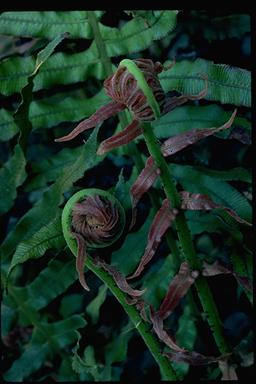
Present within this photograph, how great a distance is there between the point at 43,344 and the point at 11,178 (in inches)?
13.2

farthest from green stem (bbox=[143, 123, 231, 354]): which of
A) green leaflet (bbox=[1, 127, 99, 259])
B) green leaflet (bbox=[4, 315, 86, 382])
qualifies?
green leaflet (bbox=[4, 315, 86, 382])

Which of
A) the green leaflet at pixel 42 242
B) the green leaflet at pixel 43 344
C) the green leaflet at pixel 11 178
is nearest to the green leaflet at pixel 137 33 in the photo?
the green leaflet at pixel 11 178

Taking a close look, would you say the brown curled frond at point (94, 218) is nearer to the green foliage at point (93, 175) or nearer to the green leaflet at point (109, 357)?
the green foliage at point (93, 175)

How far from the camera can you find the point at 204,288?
2.18 feet

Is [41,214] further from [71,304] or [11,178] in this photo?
[71,304]

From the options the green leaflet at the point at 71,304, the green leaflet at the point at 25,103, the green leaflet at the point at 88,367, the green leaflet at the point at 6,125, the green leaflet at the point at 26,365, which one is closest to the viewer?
the green leaflet at the point at 25,103

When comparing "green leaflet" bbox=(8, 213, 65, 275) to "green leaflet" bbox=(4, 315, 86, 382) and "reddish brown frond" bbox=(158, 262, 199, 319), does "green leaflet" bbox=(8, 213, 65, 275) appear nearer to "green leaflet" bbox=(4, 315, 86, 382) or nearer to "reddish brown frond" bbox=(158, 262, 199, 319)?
"reddish brown frond" bbox=(158, 262, 199, 319)

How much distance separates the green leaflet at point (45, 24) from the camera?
2.92 feet

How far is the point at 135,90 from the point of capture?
58 centimetres

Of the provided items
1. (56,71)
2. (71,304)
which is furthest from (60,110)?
(71,304)

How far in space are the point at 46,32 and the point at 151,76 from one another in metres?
0.36

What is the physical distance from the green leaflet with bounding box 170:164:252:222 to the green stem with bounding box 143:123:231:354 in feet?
0.62

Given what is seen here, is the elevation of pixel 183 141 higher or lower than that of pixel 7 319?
higher

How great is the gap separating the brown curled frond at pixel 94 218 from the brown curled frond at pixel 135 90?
0.09m
